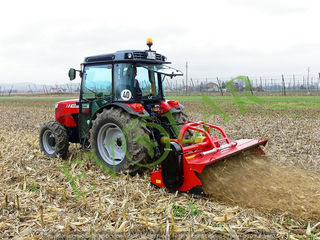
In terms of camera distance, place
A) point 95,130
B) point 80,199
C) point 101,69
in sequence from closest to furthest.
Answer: point 80,199
point 95,130
point 101,69

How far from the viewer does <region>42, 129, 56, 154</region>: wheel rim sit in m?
6.68

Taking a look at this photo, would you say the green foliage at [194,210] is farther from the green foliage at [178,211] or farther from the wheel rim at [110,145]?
the wheel rim at [110,145]

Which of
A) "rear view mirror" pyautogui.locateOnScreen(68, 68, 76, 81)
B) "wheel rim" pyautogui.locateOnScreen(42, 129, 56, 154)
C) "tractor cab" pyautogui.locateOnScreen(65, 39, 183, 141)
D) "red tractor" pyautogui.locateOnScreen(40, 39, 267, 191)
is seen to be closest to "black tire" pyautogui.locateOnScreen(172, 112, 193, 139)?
"red tractor" pyautogui.locateOnScreen(40, 39, 267, 191)

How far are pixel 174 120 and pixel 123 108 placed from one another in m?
1.26

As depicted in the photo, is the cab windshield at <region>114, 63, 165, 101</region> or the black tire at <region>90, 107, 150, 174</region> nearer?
the black tire at <region>90, 107, 150, 174</region>

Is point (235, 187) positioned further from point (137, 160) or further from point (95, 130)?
point (95, 130)

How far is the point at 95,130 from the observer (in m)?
5.54

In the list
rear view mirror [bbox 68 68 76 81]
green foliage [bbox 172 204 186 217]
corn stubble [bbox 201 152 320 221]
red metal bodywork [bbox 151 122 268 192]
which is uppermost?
rear view mirror [bbox 68 68 76 81]

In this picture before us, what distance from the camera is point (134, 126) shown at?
5.00m

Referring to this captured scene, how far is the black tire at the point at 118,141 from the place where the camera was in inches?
196

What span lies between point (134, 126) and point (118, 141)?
0.56 m

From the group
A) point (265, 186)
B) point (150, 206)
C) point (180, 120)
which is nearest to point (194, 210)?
point (150, 206)

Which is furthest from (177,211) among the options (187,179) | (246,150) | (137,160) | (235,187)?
(246,150)

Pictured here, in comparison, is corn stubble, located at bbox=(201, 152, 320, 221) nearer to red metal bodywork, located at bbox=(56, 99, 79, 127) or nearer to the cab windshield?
the cab windshield
